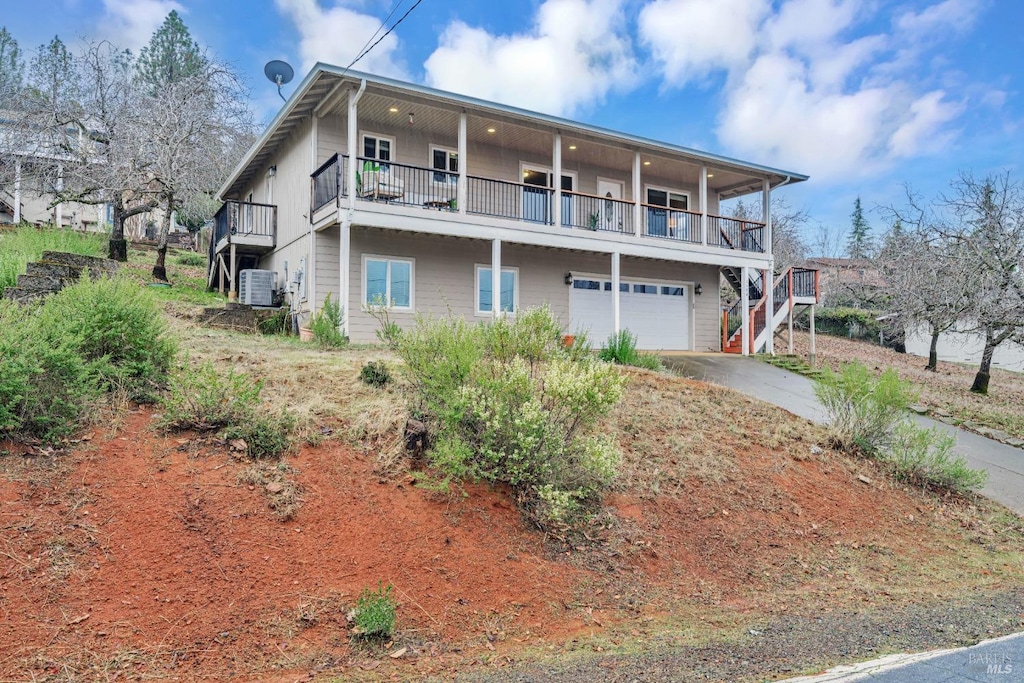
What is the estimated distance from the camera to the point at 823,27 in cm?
1340

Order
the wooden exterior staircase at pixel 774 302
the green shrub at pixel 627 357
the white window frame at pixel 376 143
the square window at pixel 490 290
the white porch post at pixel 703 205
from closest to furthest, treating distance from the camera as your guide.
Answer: the green shrub at pixel 627 357 → the white window frame at pixel 376 143 → the square window at pixel 490 290 → the white porch post at pixel 703 205 → the wooden exterior staircase at pixel 774 302

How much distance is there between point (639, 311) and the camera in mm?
18578

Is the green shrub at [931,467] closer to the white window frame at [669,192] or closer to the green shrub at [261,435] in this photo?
the green shrub at [261,435]

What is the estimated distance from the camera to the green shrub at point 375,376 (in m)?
→ 7.49

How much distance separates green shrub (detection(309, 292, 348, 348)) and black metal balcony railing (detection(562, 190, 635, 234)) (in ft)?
21.6

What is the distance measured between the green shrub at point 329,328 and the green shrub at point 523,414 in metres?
5.73

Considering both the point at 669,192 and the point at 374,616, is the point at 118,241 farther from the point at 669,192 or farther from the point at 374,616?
the point at 374,616

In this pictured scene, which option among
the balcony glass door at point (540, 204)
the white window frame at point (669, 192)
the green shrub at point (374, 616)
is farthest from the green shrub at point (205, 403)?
the white window frame at point (669, 192)

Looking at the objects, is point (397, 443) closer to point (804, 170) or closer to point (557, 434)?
point (557, 434)

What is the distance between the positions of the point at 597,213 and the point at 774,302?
7.07m

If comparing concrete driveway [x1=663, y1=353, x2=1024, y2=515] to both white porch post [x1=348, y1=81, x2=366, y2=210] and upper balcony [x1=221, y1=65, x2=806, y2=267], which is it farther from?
white porch post [x1=348, y1=81, x2=366, y2=210]

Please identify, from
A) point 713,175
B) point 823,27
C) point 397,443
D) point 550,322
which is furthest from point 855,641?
point 713,175

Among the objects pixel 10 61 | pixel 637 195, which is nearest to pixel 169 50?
pixel 10 61

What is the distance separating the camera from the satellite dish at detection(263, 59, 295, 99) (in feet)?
60.5
